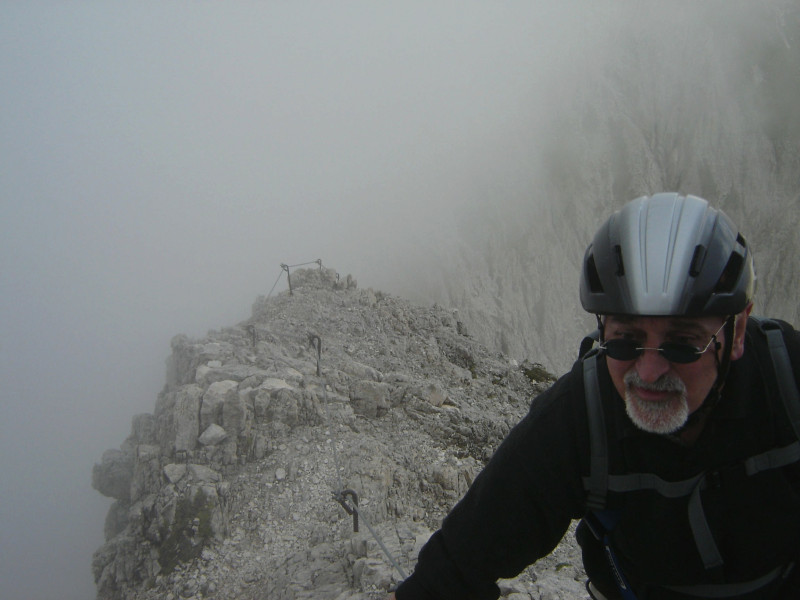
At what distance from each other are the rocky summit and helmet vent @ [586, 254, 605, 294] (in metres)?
5.58

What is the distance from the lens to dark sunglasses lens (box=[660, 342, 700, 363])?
8.75ft

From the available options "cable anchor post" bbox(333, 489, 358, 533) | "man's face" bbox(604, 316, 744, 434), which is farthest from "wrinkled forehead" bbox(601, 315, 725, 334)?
"cable anchor post" bbox(333, 489, 358, 533)

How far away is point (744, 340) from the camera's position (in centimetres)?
289

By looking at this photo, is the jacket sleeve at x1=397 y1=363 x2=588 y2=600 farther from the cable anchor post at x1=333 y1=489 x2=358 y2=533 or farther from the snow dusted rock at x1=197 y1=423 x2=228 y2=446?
the snow dusted rock at x1=197 y1=423 x2=228 y2=446

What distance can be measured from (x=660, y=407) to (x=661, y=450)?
0.25 m

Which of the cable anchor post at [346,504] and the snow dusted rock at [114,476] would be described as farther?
the snow dusted rock at [114,476]

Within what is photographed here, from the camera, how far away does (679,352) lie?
269 centimetres

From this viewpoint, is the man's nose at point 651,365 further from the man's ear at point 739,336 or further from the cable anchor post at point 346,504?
the cable anchor post at point 346,504

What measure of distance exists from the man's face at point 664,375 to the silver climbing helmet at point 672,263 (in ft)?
0.27

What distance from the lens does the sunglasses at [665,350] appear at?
2.67 metres

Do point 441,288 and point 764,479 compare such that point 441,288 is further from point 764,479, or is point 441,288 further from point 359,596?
point 764,479

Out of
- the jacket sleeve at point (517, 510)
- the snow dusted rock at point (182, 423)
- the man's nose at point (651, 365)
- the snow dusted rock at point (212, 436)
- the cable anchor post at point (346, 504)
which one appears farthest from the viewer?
the snow dusted rock at point (182, 423)

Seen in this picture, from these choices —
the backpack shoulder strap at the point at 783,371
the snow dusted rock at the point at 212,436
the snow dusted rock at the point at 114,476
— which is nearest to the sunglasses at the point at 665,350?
the backpack shoulder strap at the point at 783,371

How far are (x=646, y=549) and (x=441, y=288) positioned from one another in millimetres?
50230
